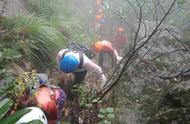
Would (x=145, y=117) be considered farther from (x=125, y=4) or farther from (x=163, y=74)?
(x=125, y=4)

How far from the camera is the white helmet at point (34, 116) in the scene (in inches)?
121

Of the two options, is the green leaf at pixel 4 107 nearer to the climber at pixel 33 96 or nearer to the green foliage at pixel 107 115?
the climber at pixel 33 96

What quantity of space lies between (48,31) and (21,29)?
2.01ft

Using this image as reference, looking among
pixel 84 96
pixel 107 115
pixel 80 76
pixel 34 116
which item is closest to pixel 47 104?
pixel 34 116

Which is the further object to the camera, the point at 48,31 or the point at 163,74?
the point at 48,31

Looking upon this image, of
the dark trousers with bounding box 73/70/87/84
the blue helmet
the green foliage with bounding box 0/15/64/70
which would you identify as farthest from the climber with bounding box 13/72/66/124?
the green foliage with bounding box 0/15/64/70

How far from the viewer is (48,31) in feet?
23.1

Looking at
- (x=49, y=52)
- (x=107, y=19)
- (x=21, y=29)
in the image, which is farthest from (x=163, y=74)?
(x=107, y=19)

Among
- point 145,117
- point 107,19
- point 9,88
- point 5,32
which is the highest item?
point 107,19

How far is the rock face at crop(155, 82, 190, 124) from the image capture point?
11.9ft

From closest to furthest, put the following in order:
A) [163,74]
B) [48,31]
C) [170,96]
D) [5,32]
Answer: [170,96], [163,74], [5,32], [48,31]

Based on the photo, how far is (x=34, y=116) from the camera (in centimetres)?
311

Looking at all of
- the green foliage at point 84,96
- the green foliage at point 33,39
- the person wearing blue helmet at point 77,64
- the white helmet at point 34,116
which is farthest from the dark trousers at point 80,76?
the white helmet at point 34,116

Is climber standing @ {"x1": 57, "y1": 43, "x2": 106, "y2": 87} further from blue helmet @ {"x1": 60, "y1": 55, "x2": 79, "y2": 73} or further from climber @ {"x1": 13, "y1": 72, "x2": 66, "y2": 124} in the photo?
climber @ {"x1": 13, "y1": 72, "x2": 66, "y2": 124}
